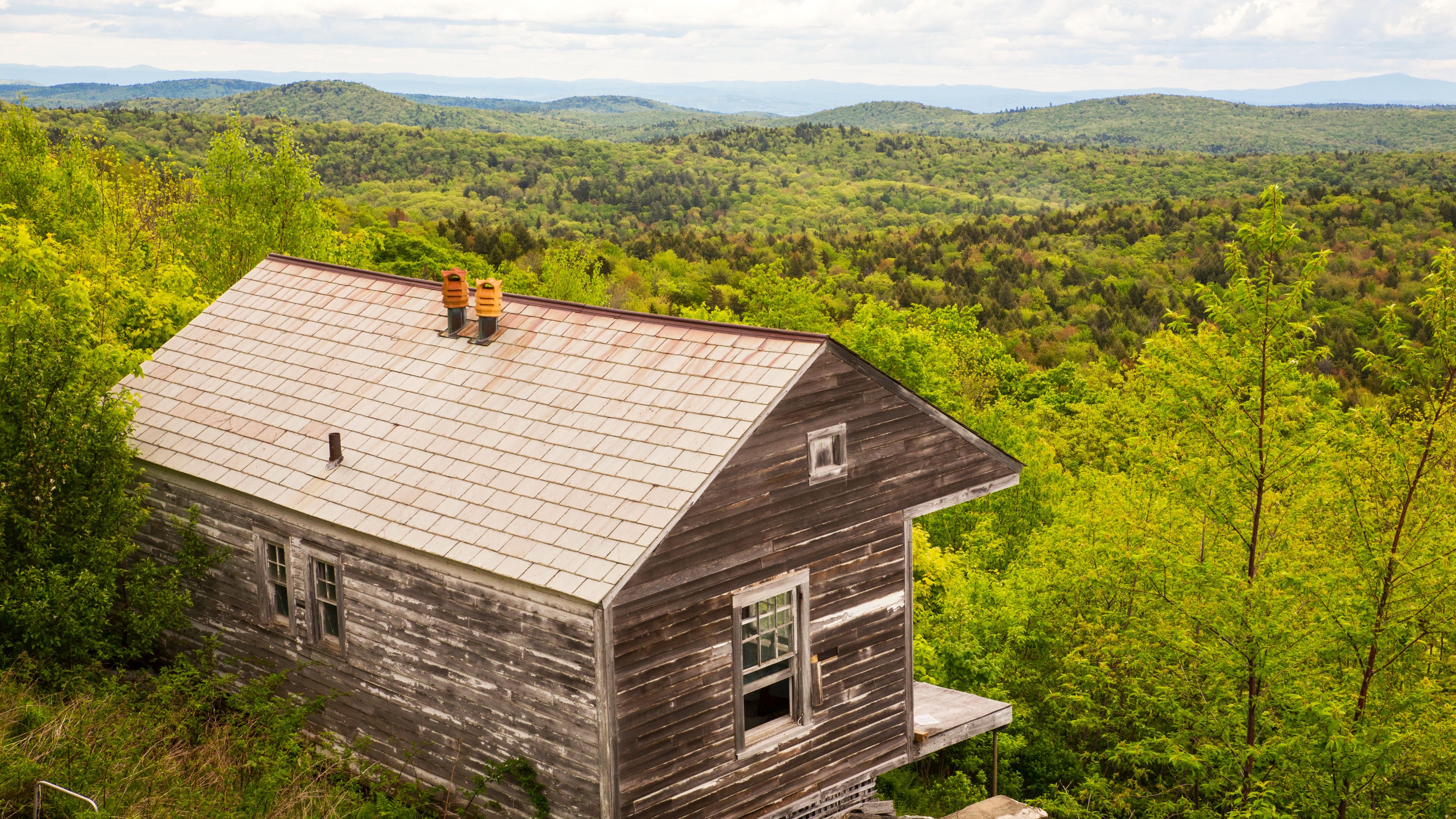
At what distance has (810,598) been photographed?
12.6 metres

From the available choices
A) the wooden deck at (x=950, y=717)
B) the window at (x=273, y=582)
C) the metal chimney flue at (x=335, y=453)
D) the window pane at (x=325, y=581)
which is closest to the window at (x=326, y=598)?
the window pane at (x=325, y=581)

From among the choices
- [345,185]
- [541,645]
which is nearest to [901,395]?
[541,645]

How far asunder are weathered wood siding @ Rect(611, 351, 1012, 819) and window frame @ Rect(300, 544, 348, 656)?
3.90 metres

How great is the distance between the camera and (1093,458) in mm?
39562

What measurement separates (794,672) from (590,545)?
319 cm

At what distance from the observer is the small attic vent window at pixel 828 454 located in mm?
12266

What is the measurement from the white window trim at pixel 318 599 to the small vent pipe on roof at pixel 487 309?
3.22m

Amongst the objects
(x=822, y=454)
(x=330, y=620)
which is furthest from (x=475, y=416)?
(x=822, y=454)

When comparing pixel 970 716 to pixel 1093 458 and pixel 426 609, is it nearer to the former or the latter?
pixel 426 609

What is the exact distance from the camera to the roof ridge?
12250mm

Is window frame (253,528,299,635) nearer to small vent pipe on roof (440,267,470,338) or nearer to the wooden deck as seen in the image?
small vent pipe on roof (440,267,470,338)

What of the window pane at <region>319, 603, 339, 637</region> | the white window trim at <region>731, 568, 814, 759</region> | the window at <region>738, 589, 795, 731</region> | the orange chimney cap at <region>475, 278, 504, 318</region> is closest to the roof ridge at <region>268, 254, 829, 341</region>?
the orange chimney cap at <region>475, 278, 504, 318</region>

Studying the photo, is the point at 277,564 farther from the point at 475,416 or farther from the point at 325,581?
the point at 475,416

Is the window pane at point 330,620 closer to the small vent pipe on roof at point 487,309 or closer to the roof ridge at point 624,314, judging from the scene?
the small vent pipe on roof at point 487,309
